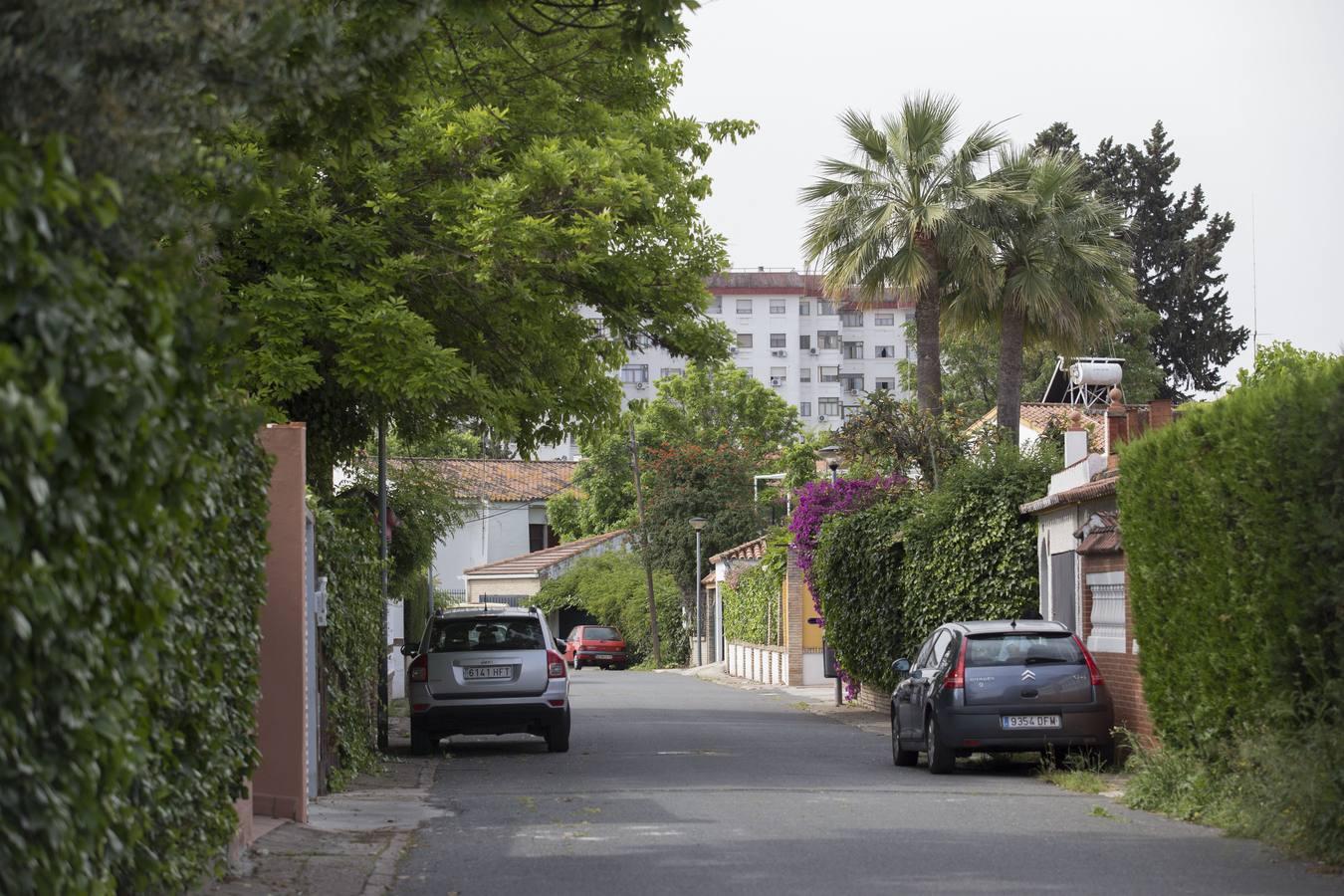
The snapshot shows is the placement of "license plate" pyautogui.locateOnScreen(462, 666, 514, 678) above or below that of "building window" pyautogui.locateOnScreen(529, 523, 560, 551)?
below

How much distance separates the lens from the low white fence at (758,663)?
4503cm

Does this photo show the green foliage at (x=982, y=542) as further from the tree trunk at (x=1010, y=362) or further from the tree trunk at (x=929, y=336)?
the tree trunk at (x=1010, y=362)

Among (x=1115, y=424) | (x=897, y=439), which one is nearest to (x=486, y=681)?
(x=1115, y=424)

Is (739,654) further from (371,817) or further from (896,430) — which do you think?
(371,817)

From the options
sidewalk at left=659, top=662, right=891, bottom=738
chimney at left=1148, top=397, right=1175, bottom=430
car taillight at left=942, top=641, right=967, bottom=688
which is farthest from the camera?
sidewalk at left=659, top=662, right=891, bottom=738

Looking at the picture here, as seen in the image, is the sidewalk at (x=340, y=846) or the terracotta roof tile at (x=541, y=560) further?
the terracotta roof tile at (x=541, y=560)

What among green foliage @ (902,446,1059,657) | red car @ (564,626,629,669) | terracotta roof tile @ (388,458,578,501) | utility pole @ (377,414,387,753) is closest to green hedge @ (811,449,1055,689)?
green foliage @ (902,446,1059,657)

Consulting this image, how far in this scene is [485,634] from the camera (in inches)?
812

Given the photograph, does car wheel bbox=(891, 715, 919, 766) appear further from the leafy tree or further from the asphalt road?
the leafy tree

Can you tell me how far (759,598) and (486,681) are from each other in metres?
28.9

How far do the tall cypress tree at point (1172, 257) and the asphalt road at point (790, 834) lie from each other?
49.5 meters

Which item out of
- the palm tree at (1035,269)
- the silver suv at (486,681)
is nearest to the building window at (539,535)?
the palm tree at (1035,269)

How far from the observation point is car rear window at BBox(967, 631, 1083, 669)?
16.9 metres

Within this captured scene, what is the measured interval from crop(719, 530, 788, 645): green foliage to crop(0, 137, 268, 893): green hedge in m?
33.2
